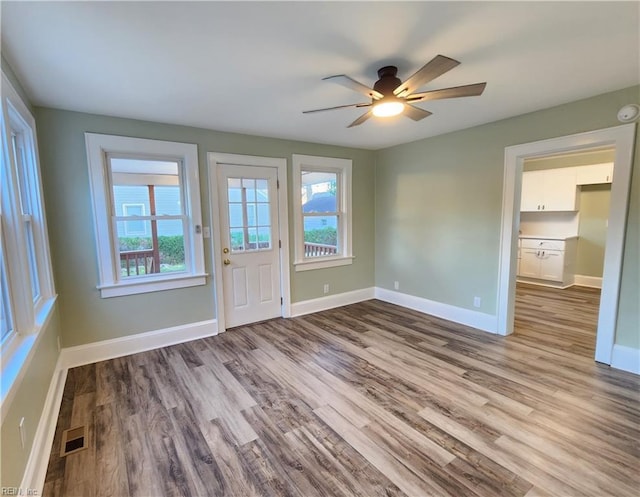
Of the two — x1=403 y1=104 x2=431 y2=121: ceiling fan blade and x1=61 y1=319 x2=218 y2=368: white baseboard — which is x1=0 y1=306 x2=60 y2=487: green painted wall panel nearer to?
x1=61 y1=319 x2=218 y2=368: white baseboard

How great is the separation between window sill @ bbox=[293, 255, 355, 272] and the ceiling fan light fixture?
250 centimetres

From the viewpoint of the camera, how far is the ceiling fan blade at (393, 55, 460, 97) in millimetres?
1604

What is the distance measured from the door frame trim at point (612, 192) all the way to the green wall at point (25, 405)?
413 centimetres

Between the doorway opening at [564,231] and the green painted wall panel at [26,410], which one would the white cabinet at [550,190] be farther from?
the green painted wall panel at [26,410]

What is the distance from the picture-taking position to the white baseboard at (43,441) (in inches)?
60.4

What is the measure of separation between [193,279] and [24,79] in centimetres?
215

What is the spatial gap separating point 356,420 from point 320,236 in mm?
2882

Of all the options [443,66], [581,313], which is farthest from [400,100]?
[581,313]

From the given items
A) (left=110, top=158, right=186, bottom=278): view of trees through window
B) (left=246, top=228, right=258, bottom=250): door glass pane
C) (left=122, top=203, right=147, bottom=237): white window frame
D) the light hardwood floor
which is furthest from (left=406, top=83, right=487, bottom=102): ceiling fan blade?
(left=122, top=203, right=147, bottom=237): white window frame

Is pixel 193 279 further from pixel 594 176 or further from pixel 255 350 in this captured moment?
pixel 594 176

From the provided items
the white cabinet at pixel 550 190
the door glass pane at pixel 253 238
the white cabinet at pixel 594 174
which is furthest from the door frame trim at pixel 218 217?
the white cabinet at pixel 594 174

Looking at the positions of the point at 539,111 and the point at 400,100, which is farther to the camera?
the point at 539,111

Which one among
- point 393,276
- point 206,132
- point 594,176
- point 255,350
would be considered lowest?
point 255,350

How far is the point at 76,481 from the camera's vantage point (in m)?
1.66
